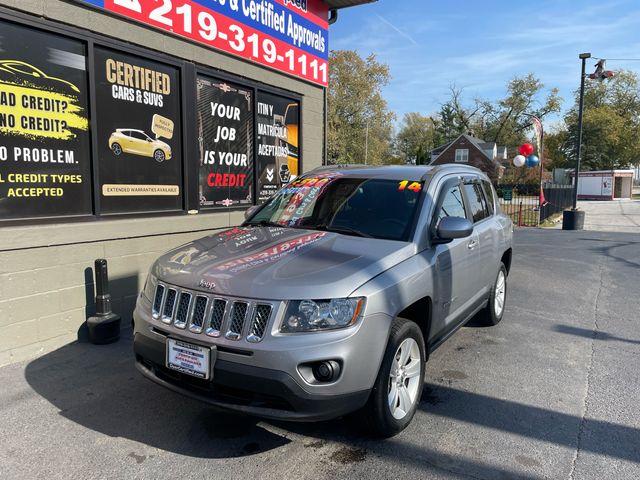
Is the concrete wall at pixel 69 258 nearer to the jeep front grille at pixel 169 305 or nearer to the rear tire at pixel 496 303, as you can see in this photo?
the jeep front grille at pixel 169 305

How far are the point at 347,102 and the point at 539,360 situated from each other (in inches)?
2248

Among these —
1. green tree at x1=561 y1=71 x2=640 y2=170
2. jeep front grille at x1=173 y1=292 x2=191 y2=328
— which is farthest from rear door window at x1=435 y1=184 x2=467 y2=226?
green tree at x1=561 y1=71 x2=640 y2=170

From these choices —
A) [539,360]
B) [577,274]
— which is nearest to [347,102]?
[577,274]

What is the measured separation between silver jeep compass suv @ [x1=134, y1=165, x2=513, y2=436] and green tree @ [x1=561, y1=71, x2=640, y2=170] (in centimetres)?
6644

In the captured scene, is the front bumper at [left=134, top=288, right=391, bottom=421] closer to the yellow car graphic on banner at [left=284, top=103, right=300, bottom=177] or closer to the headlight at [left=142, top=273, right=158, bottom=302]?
the headlight at [left=142, top=273, right=158, bottom=302]

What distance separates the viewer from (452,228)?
3.58 meters

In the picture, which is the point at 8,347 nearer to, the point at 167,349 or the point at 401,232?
the point at 167,349

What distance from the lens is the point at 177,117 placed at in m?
6.28

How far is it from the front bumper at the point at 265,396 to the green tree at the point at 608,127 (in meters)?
68.0

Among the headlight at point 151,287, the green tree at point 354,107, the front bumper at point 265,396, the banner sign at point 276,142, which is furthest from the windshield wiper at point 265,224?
the green tree at point 354,107

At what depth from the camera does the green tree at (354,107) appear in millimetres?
Answer: 57219

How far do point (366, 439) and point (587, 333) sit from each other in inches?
141

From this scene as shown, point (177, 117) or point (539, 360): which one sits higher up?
point (177, 117)

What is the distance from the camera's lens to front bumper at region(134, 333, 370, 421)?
8.70 ft
